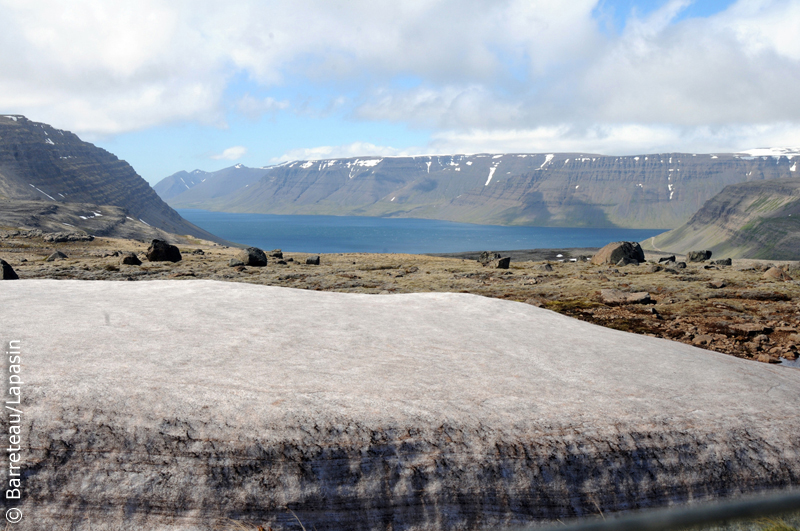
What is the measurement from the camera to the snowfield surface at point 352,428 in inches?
227

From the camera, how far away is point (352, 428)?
6.46 metres

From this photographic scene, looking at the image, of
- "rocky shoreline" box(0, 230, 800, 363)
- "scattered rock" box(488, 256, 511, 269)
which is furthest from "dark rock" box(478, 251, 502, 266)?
"rocky shoreline" box(0, 230, 800, 363)

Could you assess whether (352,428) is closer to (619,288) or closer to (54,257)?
(619,288)

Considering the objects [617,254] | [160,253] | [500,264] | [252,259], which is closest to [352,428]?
[252,259]

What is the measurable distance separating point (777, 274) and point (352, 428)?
35.5m

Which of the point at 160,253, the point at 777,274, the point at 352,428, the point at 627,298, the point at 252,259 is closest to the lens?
the point at 352,428

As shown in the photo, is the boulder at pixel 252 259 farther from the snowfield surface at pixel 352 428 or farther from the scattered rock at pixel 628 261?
the scattered rock at pixel 628 261

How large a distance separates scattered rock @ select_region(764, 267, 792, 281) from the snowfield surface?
2626cm

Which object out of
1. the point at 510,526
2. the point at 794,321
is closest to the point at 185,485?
the point at 510,526

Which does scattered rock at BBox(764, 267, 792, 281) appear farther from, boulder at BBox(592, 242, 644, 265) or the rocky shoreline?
boulder at BBox(592, 242, 644, 265)

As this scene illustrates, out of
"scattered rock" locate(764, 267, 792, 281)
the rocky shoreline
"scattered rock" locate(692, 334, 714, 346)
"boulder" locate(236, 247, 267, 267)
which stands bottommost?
"scattered rock" locate(692, 334, 714, 346)

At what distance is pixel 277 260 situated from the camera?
150ft

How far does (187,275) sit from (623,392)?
30647 millimetres

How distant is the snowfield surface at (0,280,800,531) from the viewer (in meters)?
5.77
